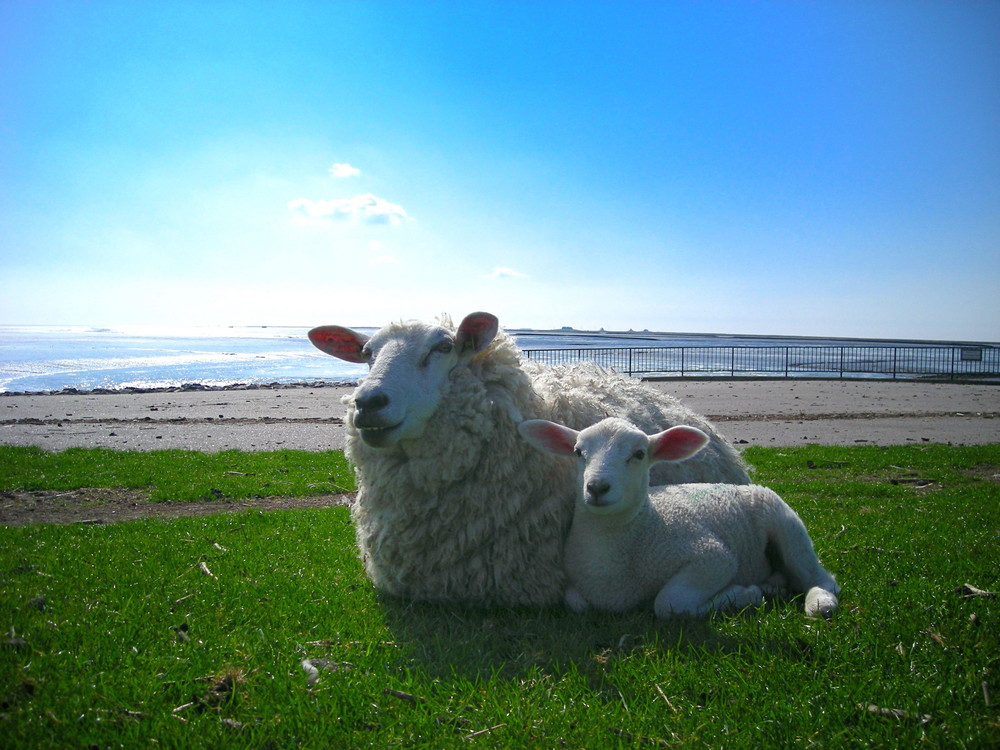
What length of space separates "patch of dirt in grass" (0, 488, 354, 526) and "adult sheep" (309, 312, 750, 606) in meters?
2.68

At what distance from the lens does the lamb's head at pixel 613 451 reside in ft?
10.6

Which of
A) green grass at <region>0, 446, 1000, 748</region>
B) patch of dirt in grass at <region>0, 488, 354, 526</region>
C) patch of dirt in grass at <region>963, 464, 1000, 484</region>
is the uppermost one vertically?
green grass at <region>0, 446, 1000, 748</region>

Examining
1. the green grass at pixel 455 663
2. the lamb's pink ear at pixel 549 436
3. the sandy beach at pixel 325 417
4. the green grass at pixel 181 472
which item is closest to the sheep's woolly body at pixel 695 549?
the green grass at pixel 455 663

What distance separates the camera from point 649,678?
263cm

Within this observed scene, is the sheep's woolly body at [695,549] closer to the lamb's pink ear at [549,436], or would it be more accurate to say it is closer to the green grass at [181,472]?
the lamb's pink ear at [549,436]

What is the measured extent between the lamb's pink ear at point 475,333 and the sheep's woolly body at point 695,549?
1.28 m

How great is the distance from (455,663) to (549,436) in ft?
4.58

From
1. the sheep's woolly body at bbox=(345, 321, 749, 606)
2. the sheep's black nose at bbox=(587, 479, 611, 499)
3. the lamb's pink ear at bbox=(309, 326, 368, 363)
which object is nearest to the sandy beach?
the lamb's pink ear at bbox=(309, 326, 368, 363)

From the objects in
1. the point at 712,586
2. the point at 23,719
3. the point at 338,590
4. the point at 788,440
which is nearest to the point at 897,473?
the point at 788,440

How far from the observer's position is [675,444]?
145 inches

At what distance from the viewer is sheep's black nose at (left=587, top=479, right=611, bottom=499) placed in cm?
319

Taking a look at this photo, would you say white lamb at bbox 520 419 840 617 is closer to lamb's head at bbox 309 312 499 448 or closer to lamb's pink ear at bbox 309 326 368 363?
lamb's head at bbox 309 312 499 448

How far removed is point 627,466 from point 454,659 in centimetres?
135

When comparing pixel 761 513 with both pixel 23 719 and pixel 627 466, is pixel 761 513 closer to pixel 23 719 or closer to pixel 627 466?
pixel 627 466
